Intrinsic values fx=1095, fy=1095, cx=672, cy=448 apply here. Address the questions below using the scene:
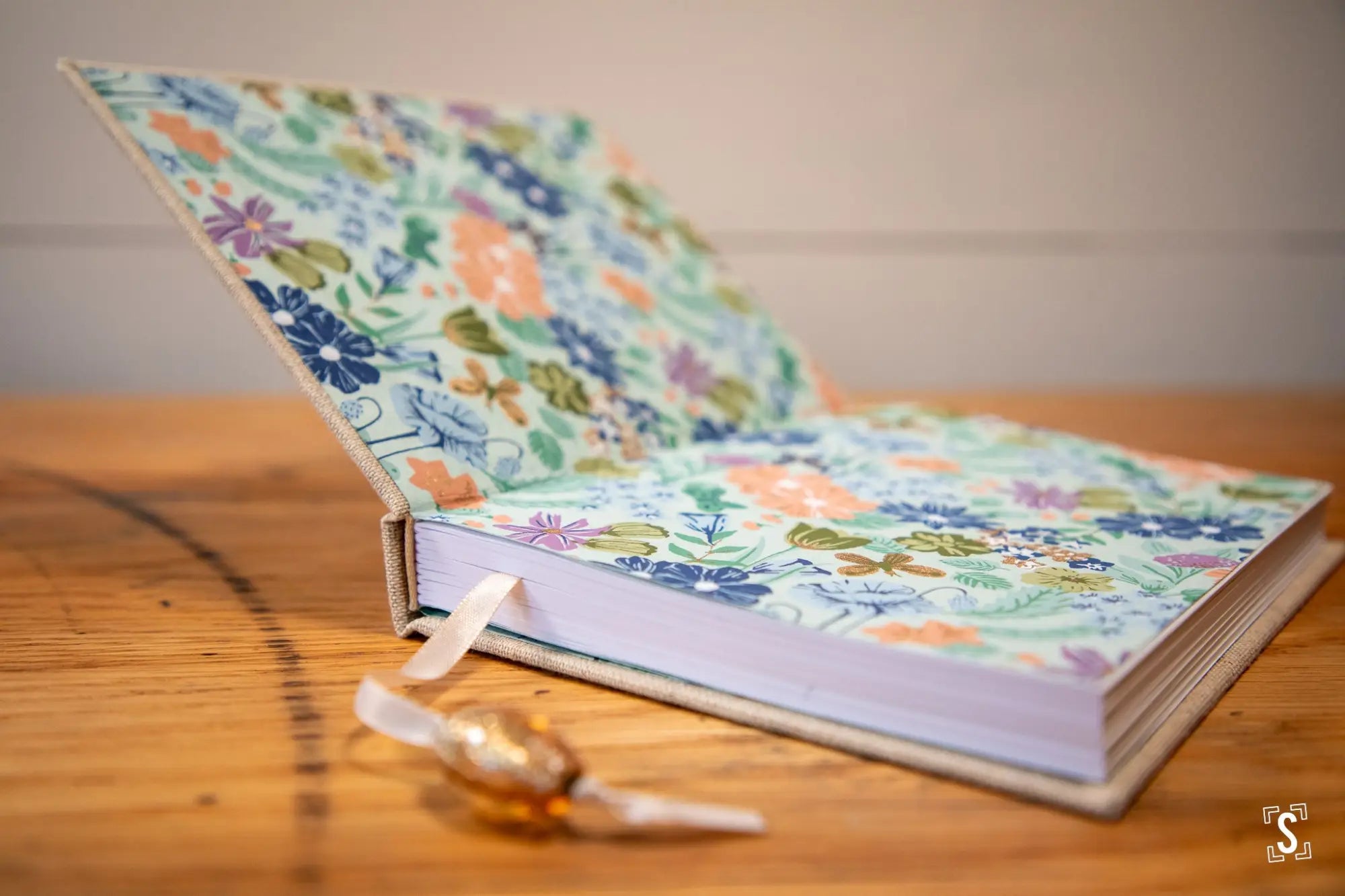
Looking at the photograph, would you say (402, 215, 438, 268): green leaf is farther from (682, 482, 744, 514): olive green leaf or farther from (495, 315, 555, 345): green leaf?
(682, 482, 744, 514): olive green leaf

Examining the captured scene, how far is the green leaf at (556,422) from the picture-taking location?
731 mm

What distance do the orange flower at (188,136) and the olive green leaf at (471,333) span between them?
0.18 meters

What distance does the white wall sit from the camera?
1438 mm

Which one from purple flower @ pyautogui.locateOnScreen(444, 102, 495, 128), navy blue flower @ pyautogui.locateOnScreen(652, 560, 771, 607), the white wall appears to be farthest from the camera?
the white wall

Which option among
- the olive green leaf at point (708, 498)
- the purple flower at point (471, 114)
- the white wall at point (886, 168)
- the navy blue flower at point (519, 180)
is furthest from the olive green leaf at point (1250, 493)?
the white wall at point (886, 168)

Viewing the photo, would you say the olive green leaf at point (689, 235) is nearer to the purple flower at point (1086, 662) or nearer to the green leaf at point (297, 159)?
the green leaf at point (297, 159)

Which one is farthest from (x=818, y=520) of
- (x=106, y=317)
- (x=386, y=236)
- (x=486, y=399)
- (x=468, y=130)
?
(x=106, y=317)

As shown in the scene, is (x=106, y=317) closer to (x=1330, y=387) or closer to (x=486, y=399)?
(x=486, y=399)

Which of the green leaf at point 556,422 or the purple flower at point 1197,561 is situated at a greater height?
the green leaf at point 556,422

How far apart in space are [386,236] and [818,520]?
365 mm

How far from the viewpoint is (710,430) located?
85 cm

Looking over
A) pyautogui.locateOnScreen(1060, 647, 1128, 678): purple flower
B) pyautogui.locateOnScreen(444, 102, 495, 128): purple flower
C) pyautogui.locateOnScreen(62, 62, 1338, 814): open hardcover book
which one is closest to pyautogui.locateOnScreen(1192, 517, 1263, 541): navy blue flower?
pyautogui.locateOnScreen(62, 62, 1338, 814): open hardcover book

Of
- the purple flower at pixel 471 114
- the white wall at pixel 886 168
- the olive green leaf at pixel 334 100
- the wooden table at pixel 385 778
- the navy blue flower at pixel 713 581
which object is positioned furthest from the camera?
the white wall at pixel 886 168

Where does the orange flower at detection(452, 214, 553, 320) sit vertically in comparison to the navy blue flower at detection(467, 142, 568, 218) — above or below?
below
